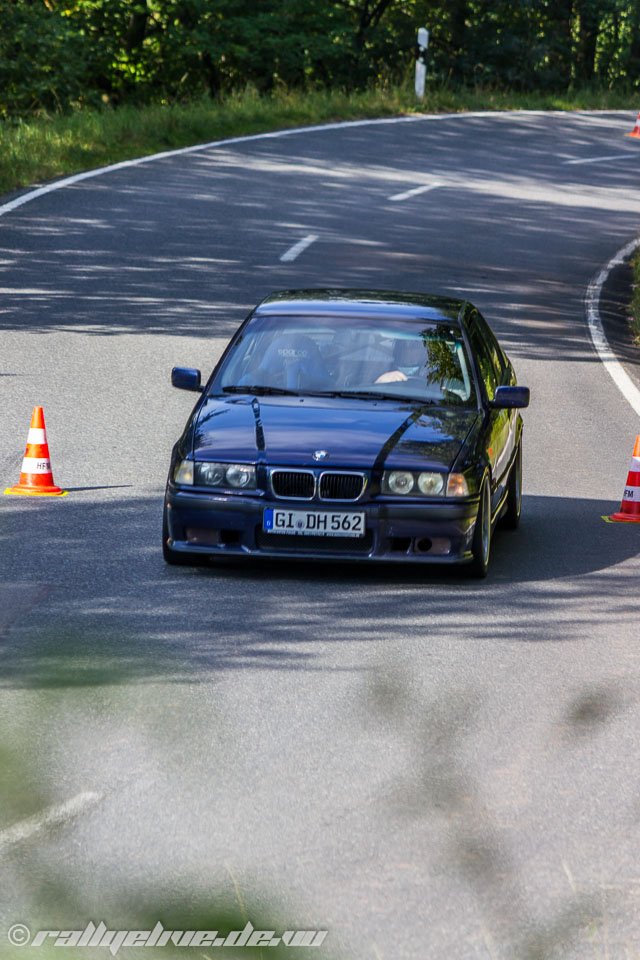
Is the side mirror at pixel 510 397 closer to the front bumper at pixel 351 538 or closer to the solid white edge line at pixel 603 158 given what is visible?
the front bumper at pixel 351 538

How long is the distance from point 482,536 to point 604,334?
999 centimetres

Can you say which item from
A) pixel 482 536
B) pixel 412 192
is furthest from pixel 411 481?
pixel 412 192

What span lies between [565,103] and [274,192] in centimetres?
1892

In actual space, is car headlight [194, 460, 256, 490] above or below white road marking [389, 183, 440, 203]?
above

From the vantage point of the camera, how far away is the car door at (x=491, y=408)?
9227 mm

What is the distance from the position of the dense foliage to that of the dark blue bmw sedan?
28.3 m

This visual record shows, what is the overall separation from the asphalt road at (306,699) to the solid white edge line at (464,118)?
0.24 meters

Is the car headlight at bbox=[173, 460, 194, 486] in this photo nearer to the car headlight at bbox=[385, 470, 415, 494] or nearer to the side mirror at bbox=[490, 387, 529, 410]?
the car headlight at bbox=[385, 470, 415, 494]

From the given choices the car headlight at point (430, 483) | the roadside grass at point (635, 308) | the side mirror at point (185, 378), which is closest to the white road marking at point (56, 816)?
the car headlight at point (430, 483)

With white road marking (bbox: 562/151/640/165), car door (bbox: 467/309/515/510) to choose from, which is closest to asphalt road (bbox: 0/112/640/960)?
car door (bbox: 467/309/515/510)

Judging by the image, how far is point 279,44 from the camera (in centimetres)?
4466

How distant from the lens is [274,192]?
24.9m

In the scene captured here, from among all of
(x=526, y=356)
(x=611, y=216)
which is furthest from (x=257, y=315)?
(x=611, y=216)

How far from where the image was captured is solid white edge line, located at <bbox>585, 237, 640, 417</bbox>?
1530 cm
